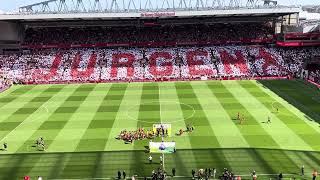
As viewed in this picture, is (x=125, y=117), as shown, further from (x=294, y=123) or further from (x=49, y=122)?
(x=294, y=123)

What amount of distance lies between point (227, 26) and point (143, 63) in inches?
929

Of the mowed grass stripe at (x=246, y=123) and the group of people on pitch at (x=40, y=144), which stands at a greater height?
the group of people on pitch at (x=40, y=144)

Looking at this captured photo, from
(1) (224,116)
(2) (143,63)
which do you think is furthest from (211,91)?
(2) (143,63)

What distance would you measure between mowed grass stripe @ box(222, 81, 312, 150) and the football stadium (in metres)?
0.12

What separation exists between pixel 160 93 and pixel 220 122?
19.2 meters

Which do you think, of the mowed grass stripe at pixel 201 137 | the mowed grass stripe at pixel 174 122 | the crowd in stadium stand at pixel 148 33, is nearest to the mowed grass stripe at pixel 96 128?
the mowed grass stripe at pixel 174 122

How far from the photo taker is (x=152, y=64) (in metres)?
84.9

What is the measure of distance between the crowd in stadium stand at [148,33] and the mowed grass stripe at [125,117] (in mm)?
26776

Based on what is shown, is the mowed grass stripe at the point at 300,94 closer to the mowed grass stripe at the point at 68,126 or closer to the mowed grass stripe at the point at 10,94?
the mowed grass stripe at the point at 68,126

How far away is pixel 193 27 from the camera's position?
95.7 metres

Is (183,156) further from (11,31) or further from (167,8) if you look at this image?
(11,31)

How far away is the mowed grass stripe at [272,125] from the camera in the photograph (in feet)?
131

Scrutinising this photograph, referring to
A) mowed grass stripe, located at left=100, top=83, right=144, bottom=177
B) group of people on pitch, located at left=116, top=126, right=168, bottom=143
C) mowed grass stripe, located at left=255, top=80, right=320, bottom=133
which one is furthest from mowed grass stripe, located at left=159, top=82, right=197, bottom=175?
mowed grass stripe, located at left=255, top=80, right=320, bottom=133

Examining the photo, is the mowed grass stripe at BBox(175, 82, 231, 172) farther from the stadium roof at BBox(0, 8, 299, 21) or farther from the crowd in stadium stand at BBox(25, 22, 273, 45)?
the crowd in stadium stand at BBox(25, 22, 273, 45)
